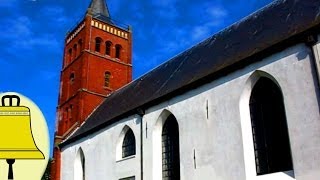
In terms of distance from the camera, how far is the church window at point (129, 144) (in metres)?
16.3

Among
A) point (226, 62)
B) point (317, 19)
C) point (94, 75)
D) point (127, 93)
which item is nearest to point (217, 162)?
point (226, 62)

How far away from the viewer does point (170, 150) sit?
1427 centimetres

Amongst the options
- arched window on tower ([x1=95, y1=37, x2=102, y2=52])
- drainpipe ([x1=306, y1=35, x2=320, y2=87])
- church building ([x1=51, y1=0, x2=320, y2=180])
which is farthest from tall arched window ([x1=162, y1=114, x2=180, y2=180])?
arched window on tower ([x1=95, y1=37, x2=102, y2=52])

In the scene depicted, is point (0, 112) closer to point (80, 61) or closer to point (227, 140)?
point (227, 140)

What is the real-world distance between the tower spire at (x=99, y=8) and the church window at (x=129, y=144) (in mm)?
16146

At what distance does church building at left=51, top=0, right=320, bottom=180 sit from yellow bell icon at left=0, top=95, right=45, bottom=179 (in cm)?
892

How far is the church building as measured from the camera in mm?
9742

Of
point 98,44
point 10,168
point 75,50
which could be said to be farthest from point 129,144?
point 10,168

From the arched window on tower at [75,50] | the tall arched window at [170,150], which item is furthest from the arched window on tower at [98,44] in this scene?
the tall arched window at [170,150]

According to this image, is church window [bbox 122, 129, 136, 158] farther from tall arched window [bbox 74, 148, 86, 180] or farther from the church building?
tall arched window [bbox 74, 148, 86, 180]

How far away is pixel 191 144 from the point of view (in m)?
12.7

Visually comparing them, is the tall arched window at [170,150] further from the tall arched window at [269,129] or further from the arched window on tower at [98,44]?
the arched window on tower at [98,44]

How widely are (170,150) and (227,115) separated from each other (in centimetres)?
360

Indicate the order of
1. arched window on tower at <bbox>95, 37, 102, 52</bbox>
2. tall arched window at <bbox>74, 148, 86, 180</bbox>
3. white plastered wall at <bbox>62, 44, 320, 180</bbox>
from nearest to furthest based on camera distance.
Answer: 1. white plastered wall at <bbox>62, 44, 320, 180</bbox>
2. tall arched window at <bbox>74, 148, 86, 180</bbox>
3. arched window on tower at <bbox>95, 37, 102, 52</bbox>
